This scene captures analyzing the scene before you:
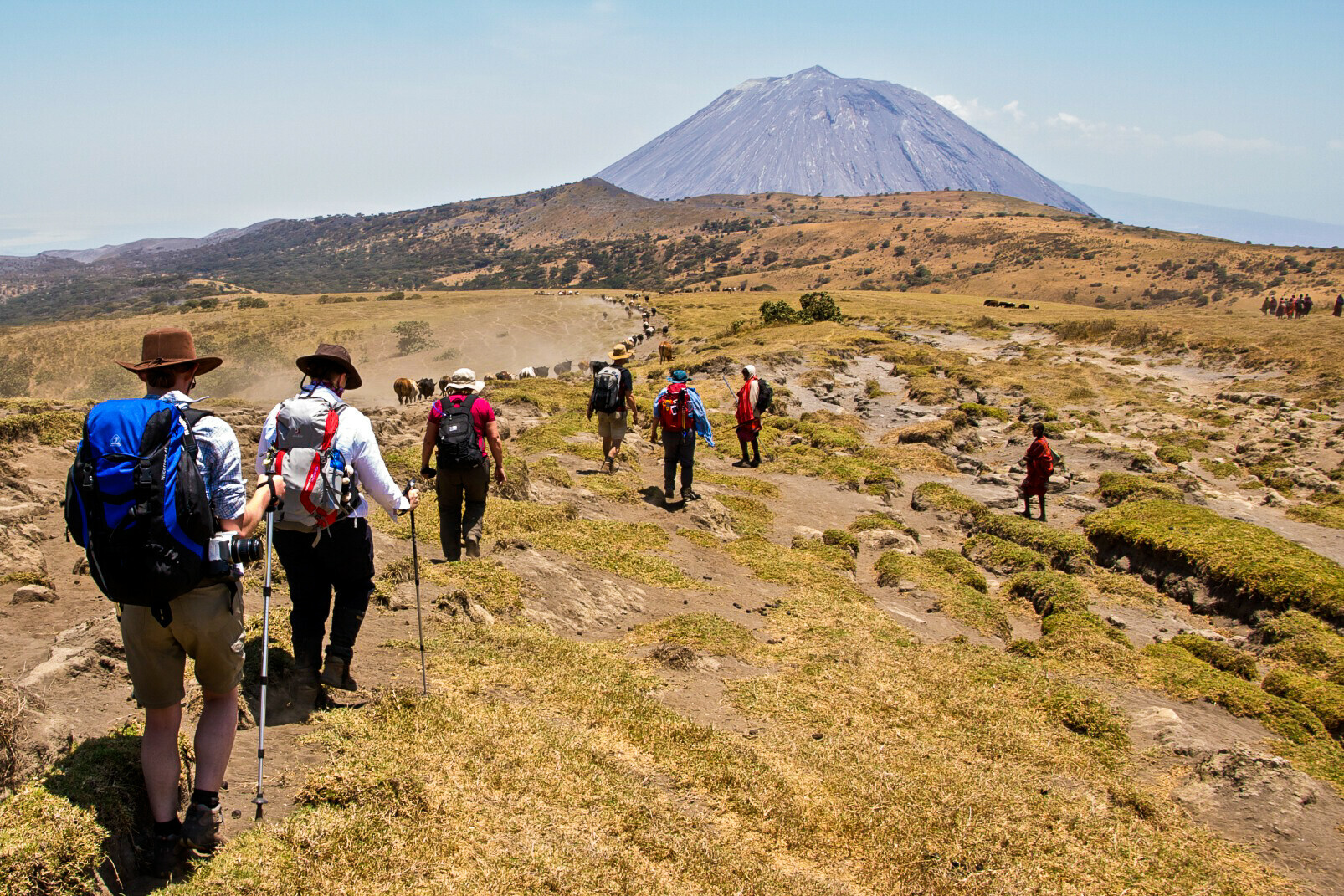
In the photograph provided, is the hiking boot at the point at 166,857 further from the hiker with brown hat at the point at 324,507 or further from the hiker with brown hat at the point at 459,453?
the hiker with brown hat at the point at 459,453

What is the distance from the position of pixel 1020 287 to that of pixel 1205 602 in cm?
8621

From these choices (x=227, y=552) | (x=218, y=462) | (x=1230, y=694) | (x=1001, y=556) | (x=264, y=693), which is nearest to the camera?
(x=227, y=552)

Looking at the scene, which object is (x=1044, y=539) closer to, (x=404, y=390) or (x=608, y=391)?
(x=608, y=391)

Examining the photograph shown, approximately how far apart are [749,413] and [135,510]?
13460 millimetres

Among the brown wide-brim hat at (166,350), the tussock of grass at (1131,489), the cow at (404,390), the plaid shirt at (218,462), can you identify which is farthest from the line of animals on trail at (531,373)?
the tussock of grass at (1131,489)

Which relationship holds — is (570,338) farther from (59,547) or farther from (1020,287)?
(1020,287)

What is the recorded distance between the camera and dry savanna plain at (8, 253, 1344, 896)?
160 inches

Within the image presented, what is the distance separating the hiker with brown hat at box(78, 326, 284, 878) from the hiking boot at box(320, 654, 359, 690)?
4.64 feet

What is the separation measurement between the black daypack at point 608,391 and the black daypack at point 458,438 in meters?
4.53

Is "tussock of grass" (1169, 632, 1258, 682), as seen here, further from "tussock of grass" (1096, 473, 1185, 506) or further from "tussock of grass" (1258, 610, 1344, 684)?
"tussock of grass" (1096, 473, 1185, 506)

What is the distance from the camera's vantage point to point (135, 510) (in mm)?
3357

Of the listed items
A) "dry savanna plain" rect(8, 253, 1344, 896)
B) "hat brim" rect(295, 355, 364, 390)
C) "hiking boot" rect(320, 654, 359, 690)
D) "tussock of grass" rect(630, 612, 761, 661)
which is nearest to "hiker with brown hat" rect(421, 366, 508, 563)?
"dry savanna plain" rect(8, 253, 1344, 896)

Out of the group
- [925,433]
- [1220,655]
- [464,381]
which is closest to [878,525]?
[1220,655]

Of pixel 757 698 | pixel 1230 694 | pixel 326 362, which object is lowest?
pixel 1230 694
